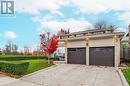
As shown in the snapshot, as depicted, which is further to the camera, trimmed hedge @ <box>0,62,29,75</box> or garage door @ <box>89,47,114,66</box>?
garage door @ <box>89,47,114,66</box>

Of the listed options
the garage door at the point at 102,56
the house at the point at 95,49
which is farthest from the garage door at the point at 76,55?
the garage door at the point at 102,56

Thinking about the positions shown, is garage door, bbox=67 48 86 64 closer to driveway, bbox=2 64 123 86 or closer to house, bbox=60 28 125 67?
house, bbox=60 28 125 67

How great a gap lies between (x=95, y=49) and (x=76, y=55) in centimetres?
350

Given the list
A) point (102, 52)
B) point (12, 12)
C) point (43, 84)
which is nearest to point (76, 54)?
point (102, 52)

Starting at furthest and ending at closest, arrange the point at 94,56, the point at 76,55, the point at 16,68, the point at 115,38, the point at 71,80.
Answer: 1. the point at 76,55
2. the point at 94,56
3. the point at 115,38
4. the point at 16,68
5. the point at 71,80

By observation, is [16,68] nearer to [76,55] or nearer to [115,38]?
[115,38]

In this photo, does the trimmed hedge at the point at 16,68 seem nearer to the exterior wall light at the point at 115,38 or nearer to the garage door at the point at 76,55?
the exterior wall light at the point at 115,38

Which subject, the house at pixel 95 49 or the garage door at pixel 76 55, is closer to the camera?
the house at pixel 95 49

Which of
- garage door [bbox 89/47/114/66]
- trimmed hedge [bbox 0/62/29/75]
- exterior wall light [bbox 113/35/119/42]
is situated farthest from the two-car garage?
trimmed hedge [bbox 0/62/29/75]

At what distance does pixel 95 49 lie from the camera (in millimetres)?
26203

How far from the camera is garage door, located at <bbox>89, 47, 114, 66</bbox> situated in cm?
2426

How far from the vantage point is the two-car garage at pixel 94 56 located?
2441 centimetres

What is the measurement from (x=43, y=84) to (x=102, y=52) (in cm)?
1360

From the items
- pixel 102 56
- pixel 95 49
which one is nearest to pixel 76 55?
pixel 95 49
